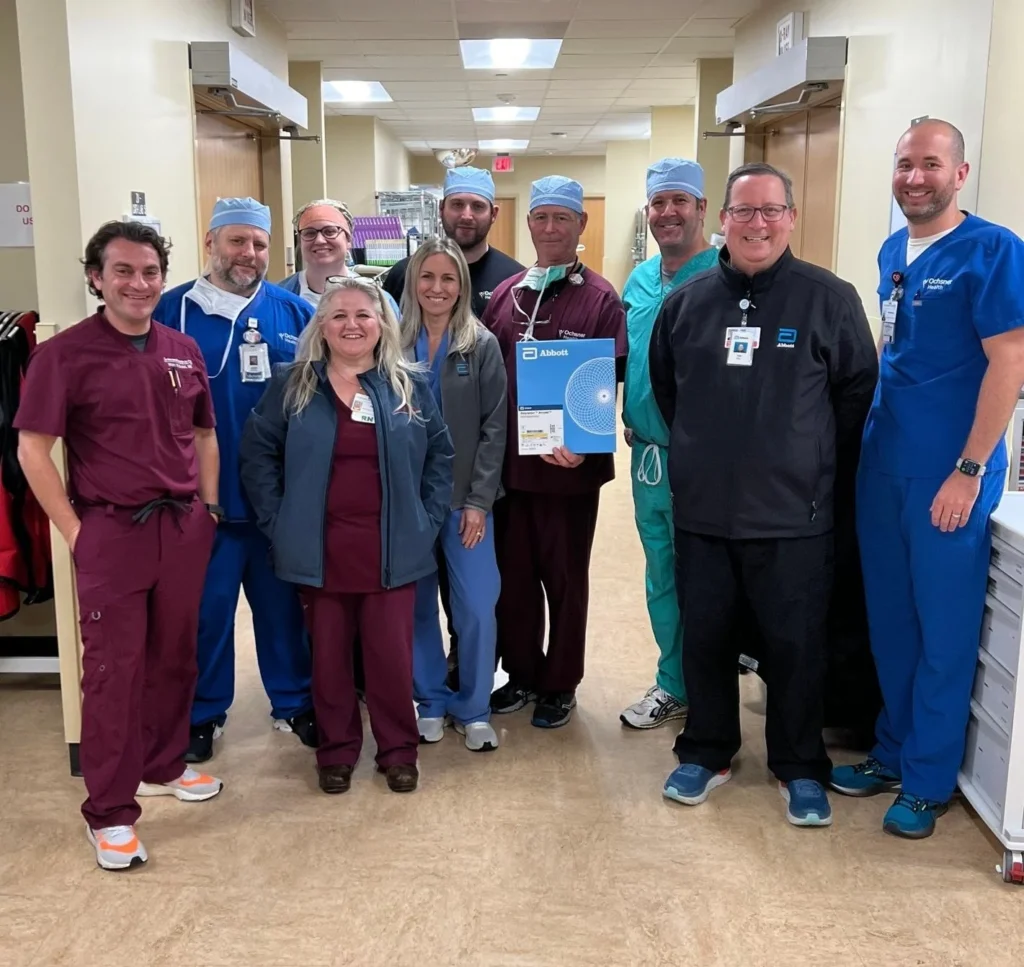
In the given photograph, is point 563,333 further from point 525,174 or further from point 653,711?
point 525,174

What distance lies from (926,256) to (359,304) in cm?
136

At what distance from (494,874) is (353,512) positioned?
0.92 meters

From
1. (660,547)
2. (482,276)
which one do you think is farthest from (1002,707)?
(482,276)

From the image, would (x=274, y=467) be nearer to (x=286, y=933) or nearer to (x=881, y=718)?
(x=286, y=933)

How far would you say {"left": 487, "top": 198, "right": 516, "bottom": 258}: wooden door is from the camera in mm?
14750

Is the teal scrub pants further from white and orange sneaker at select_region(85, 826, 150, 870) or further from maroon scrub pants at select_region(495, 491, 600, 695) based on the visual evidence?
white and orange sneaker at select_region(85, 826, 150, 870)

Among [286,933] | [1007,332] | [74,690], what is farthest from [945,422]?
[74,690]

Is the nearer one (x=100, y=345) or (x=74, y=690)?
(x=100, y=345)

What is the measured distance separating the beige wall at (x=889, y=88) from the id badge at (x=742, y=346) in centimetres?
104

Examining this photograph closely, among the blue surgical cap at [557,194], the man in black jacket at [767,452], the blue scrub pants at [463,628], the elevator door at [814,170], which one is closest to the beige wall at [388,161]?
the elevator door at [814,170]

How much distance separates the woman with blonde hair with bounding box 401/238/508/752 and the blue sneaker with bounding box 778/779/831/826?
0.85 m

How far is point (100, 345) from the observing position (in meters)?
2.16

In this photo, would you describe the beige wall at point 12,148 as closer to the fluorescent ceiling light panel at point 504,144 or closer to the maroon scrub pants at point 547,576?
the maroon scrub pants at point 547,576

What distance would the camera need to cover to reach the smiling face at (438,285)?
265cm
